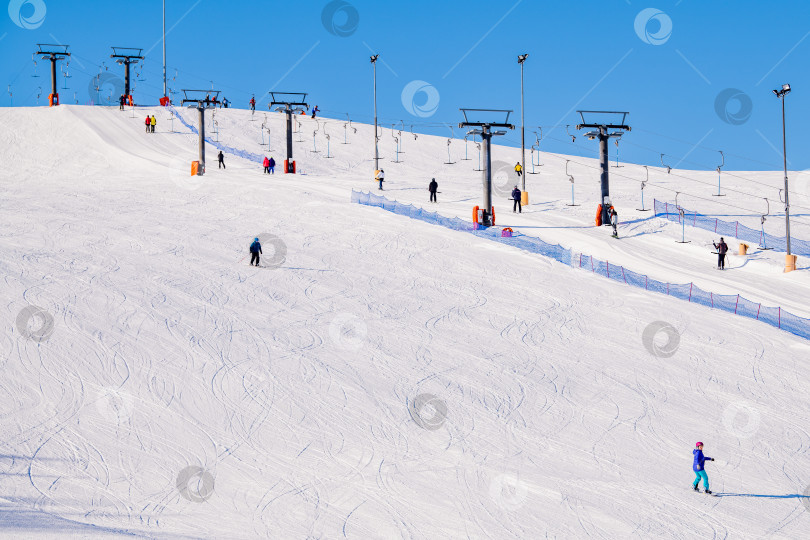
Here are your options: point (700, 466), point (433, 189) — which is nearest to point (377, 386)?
point (700, 466)

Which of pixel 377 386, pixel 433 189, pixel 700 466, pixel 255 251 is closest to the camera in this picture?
pixel 700 466

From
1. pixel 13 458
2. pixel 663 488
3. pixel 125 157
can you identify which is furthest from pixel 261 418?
pixel 125 157

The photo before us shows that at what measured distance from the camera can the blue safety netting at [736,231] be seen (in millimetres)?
33188

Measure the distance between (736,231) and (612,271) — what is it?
915 cm

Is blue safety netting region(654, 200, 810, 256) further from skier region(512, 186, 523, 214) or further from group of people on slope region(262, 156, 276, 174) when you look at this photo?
group of people on slope region(262, 156, 276, 174)

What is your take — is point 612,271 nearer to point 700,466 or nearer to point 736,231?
point 736,231

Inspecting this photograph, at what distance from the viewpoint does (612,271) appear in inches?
1101

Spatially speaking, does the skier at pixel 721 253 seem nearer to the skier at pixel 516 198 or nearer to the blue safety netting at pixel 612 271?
the blue safety netting at pixel 612 271

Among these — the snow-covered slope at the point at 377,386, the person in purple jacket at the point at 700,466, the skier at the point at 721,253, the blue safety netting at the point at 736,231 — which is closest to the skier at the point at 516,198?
the snow-covered slope at the point at 377,386

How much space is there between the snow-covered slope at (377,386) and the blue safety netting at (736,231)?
186 centimetres

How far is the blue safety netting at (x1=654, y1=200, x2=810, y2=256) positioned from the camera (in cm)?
3319

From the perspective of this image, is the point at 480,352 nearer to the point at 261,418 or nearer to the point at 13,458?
the point at 261,418

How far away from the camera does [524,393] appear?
17.6m

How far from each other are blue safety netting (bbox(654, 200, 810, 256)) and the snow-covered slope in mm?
1861
